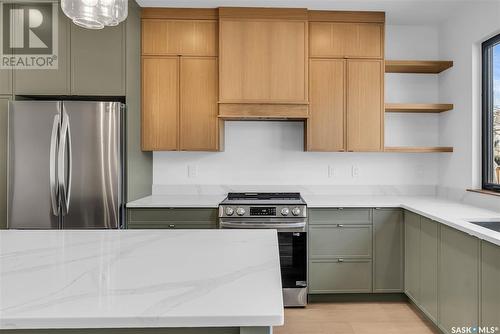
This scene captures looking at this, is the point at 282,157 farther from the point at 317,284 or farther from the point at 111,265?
the point at 111,265

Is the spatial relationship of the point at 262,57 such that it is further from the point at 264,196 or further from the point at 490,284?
the point at 490,284

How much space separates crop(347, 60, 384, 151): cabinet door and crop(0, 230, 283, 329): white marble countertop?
197 cm

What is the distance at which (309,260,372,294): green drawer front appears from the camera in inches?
113

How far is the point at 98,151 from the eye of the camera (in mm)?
2721

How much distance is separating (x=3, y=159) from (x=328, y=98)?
2849mm

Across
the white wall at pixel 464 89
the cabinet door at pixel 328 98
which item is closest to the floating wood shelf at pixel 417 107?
the white wall at pixel 464 89

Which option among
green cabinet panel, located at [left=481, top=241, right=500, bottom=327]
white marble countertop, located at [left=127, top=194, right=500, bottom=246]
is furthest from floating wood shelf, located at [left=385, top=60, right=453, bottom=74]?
green cabinet panel, located at [left=481, top=241, right=500, bottom=327]

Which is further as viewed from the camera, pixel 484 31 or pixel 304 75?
pixel 304 75

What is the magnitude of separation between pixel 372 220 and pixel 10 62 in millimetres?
3306

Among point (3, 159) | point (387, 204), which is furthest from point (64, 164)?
point (387, 204)

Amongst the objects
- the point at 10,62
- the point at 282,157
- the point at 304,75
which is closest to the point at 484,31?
the point at 304,75

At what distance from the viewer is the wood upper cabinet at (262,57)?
309cm

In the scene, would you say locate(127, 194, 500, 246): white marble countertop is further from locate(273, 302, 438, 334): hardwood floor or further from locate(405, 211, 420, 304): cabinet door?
Result: locate(273, 302, 438, 334): hardwood floor

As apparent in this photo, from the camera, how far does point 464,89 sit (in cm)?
301
